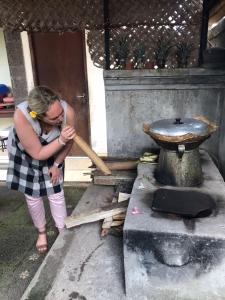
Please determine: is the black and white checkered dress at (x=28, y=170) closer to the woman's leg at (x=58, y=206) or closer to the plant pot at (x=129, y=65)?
the woman's leg at (x=58, y=206)

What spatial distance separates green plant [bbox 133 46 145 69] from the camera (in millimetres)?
3709

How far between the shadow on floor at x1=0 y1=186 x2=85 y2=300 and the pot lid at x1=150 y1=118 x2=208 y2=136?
202 centimetres

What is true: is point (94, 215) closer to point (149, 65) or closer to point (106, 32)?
point (149, 65)

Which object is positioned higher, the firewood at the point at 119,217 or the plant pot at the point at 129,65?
the plant pot at the point at 129,65

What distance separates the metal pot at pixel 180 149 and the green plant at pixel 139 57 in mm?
1317

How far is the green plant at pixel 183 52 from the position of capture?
361cm

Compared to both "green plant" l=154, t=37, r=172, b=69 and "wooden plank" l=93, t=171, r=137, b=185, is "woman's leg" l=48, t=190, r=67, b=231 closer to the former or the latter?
"wooden plank" l=93, t=171, r=137, b=185

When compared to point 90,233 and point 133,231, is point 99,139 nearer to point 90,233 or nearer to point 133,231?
point 90,233

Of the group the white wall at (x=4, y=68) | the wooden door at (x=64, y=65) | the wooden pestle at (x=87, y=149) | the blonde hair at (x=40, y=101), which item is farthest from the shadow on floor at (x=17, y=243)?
the white wall at (x=4, y=68)

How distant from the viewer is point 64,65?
6055 mm

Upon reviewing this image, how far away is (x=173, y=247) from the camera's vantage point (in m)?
2.04

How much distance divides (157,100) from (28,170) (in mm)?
1875

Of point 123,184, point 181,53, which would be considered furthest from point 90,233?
point 181,53

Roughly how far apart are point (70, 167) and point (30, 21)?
2854 millimetres
